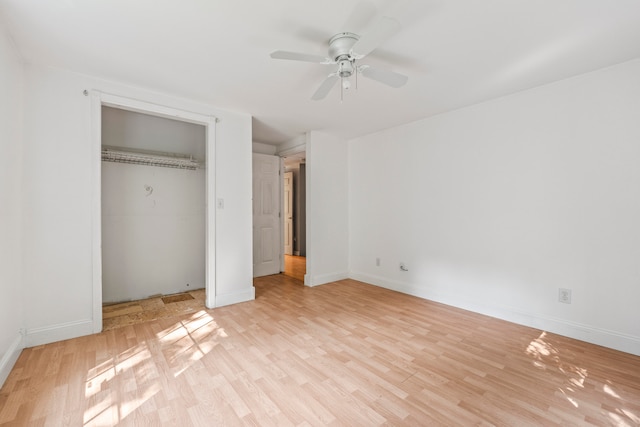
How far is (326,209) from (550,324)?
3.07m

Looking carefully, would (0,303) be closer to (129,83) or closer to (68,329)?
(68,329)

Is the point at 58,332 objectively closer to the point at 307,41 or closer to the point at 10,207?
the point at 10,207

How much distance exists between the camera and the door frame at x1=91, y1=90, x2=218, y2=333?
2580 millimetres

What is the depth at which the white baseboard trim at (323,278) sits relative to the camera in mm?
4277

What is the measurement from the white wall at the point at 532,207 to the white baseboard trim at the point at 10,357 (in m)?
3.97

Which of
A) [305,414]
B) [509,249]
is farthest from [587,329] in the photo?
[305,414]

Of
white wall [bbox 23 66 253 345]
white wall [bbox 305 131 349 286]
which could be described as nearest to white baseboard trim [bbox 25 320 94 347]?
white wall [bbox 23 66 253 345]

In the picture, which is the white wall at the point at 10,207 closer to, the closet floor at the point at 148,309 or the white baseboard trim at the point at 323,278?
the closet floor at the point at 148,309

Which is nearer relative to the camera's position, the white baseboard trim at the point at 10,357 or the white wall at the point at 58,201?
the white baseboard trim at the point at 10,357

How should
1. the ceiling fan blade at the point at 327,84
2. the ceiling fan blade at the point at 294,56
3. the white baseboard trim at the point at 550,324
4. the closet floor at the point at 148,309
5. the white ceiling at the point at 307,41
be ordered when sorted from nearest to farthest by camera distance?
the white ceiling at the point at 307,41 → the ceiling fan blade at the point at 294,56 → the ceiling fan blade at the point at 327,84 → the white baseboard trim at the point at 550,324 → the closet floor at the point at 148,309

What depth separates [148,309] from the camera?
323cm

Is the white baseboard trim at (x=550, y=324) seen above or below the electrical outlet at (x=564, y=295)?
below

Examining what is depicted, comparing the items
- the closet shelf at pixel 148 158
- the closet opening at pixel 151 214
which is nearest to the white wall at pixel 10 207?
the closet opening at pixel 151 214

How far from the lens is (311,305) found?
3.40 metres
